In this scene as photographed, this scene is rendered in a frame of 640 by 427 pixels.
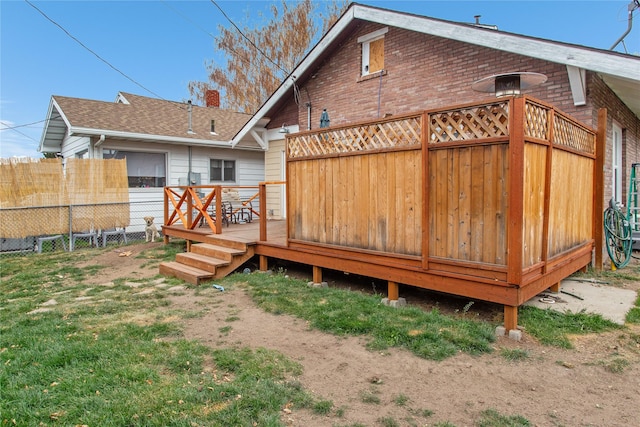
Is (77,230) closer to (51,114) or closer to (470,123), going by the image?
(51,114)

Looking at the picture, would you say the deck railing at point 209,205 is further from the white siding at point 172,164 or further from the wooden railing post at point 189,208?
the white siding at point 172,164

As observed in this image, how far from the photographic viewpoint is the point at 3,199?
8789 millimetres

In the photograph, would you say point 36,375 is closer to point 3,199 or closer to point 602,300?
point 602,300

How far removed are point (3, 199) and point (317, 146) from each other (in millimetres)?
7583

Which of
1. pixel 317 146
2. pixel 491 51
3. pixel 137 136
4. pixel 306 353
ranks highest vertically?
pixel 491 51

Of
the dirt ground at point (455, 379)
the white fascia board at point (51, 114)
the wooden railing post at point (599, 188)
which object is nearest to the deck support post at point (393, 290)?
the dirt ground at point (455, 379)

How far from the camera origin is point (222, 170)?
13.0m

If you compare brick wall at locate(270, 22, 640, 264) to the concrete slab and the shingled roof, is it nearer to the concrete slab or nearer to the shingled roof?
the concrete slab

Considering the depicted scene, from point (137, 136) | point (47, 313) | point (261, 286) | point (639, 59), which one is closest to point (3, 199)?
point (137, 136)

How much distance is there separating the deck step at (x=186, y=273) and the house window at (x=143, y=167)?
534 centimetres

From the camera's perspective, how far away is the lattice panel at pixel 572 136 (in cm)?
465

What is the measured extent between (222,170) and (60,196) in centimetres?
472

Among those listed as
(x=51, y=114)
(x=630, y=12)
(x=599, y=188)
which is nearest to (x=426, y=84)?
(x=599, y=188)

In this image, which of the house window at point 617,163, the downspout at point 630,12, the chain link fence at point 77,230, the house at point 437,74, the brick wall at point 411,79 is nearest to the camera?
the house at point 437,74
